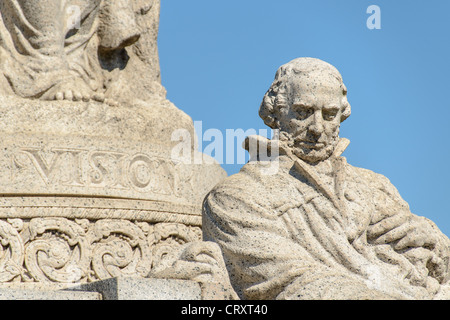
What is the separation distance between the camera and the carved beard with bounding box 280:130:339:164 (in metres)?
7.45

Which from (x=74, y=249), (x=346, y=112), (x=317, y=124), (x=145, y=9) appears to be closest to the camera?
(x=317, y=124)

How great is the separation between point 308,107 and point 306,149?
26 centimetres

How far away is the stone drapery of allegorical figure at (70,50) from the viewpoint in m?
9.85

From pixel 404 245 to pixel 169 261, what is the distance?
1.41 m

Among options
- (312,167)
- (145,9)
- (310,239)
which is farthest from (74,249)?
(145,9)

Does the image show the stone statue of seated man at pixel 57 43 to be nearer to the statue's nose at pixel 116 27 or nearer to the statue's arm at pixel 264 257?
the statue's nose at pixel 116 27

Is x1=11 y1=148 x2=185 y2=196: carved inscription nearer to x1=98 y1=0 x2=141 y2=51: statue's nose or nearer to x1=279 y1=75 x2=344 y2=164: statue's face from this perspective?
x1=98 y1=0 x2=141 y2=51: statue's nose

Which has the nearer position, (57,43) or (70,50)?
(57,43)

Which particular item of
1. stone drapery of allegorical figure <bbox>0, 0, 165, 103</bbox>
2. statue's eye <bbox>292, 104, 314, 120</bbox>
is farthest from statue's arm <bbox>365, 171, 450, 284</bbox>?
stone drapery of allegorical figure <bbox>0, 0, 165, 103</bbox>

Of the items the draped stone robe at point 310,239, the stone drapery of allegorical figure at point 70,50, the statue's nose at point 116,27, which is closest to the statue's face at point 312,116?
the draped stone robe at point 310,239

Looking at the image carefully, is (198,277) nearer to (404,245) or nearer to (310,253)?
(310,253)

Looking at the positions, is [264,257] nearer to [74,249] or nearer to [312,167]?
[312,167]

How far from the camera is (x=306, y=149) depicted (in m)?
7.46

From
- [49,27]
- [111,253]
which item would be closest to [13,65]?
[49,27]
